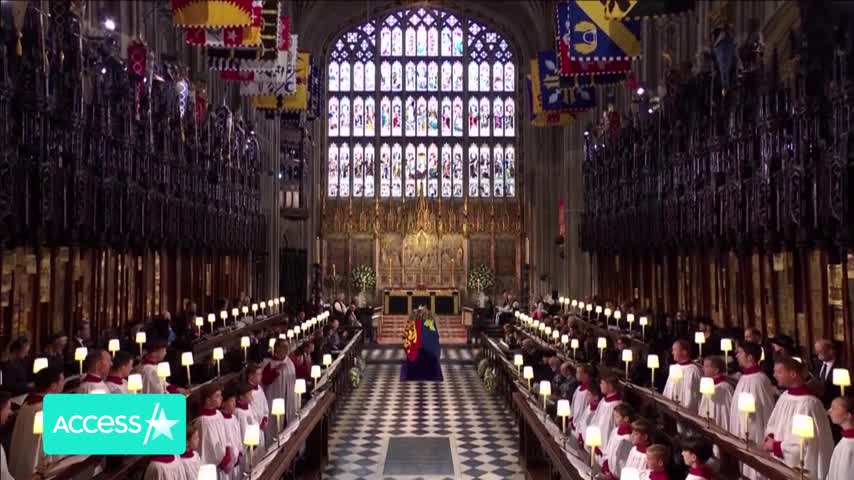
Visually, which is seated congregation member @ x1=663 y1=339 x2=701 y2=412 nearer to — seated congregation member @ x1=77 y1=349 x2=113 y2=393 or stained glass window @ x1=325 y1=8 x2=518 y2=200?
seated congregation member @ x1=77 y1=349 x2=113 y2=393

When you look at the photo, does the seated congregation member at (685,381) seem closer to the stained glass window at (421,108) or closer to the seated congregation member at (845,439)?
the seated congregation member at (845,439)

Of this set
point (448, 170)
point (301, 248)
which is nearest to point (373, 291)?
point (301, 248)

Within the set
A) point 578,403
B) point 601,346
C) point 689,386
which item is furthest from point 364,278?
point 689,386

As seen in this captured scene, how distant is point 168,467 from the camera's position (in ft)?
21.2

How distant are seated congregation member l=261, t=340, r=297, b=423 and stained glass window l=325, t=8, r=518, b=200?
2798 cm

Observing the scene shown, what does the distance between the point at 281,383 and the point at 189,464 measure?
5.34 m

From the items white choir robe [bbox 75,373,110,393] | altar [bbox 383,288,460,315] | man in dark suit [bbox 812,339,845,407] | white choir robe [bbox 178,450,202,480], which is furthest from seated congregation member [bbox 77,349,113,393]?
altar [bbox 383,288,460,315]

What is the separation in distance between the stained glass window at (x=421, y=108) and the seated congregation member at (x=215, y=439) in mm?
31945

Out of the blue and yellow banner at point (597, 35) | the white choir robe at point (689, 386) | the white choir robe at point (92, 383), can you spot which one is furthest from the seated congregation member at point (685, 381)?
the blue and yellow banner at point (597, 35)

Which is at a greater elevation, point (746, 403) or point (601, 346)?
point (746, 403)

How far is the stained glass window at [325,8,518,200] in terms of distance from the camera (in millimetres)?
40062

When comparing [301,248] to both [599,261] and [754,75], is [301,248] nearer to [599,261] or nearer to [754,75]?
[599,261]

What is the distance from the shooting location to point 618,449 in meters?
8.09

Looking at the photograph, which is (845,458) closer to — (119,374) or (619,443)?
(619,443)
